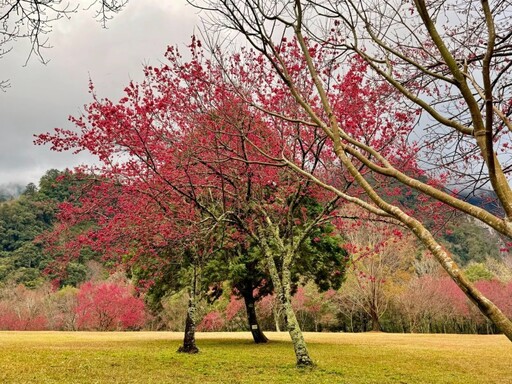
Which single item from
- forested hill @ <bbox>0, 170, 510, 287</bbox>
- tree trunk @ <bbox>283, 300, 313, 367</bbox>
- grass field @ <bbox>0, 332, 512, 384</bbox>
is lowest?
grass field @ <bbox>0, 332, 512, 384</bbox>

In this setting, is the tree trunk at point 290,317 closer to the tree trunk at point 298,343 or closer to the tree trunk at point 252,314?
the tree trunk at point 298,343

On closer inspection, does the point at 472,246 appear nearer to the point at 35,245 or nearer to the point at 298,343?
the point at 298,343

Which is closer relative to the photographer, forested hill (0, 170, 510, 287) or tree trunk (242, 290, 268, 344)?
tree trunk (242, 290, 268, 344)

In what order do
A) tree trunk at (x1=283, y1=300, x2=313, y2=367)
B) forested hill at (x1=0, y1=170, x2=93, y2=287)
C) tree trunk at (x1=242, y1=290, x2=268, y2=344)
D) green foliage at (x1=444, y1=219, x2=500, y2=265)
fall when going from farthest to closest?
green foliage at (x1=444, y1=219, x2=500, y2=265), forested hill at (x1=0, y1=170, x2=93, y2=287), tree trunk at (x1=242, y1=290, x2=268, y2=344), tree trunk at (x1=283, y1=300, x2=313, y2=367)

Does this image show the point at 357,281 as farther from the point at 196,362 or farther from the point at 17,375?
the point at 17,375

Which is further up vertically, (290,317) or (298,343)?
(290,317)

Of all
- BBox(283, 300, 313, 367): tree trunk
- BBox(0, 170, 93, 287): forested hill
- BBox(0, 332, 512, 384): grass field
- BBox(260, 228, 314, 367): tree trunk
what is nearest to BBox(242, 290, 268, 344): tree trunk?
BBox(0, 332, 512, 384): grass field

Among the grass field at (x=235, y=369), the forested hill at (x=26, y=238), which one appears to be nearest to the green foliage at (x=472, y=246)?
the grass field at (x=235, y=369)

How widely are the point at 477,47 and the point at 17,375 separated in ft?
31.1

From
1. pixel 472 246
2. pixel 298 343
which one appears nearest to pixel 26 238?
pixel 298 343

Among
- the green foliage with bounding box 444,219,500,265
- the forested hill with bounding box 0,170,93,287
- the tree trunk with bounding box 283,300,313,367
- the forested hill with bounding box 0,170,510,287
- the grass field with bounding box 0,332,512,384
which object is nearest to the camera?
the grass field with bounding box 0,332,512,384

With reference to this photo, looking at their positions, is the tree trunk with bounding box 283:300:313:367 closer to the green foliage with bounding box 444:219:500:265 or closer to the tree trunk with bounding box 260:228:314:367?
the tree trunk with bounding box 260:228:314:367

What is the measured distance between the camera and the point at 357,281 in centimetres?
3219

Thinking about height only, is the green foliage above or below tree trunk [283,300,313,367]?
above
